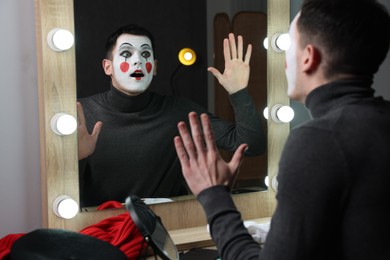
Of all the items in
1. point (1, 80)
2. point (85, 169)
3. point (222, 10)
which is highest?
point (222, 10)

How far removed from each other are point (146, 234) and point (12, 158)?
581 millimetres

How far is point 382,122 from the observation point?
672 millimetres

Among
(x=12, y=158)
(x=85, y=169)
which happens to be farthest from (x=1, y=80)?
(x=85, y=169)

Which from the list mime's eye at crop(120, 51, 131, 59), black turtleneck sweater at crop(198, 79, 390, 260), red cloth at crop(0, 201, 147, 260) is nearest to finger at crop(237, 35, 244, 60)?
mime's eye at crop(120, 51, 131, 59)

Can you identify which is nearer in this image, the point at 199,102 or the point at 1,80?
the point at 1,80

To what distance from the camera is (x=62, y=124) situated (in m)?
1.34

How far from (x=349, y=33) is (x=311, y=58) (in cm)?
6

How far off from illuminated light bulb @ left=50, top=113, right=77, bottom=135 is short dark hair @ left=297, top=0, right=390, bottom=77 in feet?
2.63

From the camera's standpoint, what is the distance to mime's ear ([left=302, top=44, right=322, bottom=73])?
0.72m

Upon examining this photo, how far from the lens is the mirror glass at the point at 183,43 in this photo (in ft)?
4.45

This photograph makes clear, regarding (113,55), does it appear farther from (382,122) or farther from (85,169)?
(382,122)

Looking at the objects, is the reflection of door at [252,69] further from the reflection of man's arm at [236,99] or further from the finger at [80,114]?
the finger at [80,114]

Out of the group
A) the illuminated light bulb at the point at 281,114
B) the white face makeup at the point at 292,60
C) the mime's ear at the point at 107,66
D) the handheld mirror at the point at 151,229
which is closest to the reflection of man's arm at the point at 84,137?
the mime's ear at the point at 107,66

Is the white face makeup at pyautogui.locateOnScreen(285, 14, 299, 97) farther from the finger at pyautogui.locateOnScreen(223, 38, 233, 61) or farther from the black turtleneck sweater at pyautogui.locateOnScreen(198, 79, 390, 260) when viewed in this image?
the finger at pyautogui.locateOnScreen(223, 38, 233, 61)
